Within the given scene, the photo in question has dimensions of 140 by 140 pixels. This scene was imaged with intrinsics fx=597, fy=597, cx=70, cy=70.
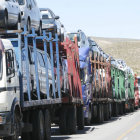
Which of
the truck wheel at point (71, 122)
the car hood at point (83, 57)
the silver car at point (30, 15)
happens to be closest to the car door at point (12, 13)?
the silver car at point (30, 15)

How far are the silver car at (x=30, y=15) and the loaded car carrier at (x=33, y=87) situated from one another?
1103 millimetres

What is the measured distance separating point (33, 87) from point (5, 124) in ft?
8.62

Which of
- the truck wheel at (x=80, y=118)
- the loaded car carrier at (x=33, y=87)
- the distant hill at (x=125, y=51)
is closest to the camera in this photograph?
the loaded car carrier at (x=33, y=87)

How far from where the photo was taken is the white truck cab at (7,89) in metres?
13.1

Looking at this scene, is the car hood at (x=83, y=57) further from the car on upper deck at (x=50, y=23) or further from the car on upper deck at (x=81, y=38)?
the car on upper deck at (x=81, y=38)

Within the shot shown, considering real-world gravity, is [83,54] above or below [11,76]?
→ above

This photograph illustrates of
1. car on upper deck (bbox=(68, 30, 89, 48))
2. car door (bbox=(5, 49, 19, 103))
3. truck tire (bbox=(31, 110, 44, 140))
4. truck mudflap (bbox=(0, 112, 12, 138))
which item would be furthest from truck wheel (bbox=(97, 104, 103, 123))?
truck mudflap (bbox=(0, 112, 12, 138))

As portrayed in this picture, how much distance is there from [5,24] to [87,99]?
10.5m

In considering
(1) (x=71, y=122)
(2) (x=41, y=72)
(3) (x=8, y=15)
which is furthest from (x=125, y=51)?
(3) (x=8, y=15)

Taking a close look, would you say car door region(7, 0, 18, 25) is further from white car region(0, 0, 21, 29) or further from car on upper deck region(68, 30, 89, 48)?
car on upper deck region(68, 30, 89, 48)

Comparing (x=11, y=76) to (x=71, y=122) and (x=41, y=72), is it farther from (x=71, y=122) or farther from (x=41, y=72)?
(x=71, y=122)

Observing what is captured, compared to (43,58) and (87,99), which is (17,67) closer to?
(43,58)

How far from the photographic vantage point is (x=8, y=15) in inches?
648

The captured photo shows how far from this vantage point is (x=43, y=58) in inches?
690
